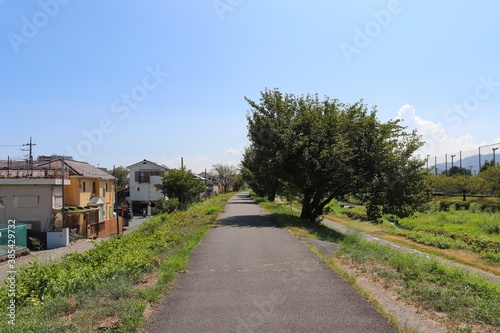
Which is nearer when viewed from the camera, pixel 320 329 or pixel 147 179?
pixel 320 329

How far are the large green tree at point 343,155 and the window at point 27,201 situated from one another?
16.9 metres

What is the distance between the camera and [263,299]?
592 centimetres

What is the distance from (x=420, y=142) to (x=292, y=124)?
22.5ft

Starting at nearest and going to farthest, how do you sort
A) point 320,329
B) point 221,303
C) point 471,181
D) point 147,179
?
point 320,329 → point 221,303 → point 147,179 → point 471,181

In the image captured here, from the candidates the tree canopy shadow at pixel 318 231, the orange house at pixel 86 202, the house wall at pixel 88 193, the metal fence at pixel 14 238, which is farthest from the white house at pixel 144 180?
the tree canopy shadow at pixel 318 231

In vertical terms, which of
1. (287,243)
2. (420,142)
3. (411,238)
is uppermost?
(420,142)

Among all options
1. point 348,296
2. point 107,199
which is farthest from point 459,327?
point 107,199

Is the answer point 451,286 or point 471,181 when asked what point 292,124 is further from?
point 471,181

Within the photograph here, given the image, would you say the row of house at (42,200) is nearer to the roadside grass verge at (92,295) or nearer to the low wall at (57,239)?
the low wall at (57,239)

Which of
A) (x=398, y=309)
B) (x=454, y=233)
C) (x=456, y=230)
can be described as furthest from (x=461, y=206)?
(x=398, y=309)

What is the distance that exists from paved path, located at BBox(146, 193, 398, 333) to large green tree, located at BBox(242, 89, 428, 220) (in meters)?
10.0

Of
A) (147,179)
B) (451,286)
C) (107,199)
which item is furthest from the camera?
(147,179)

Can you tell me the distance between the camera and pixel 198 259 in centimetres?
923

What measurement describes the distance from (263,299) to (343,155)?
44.2ft
